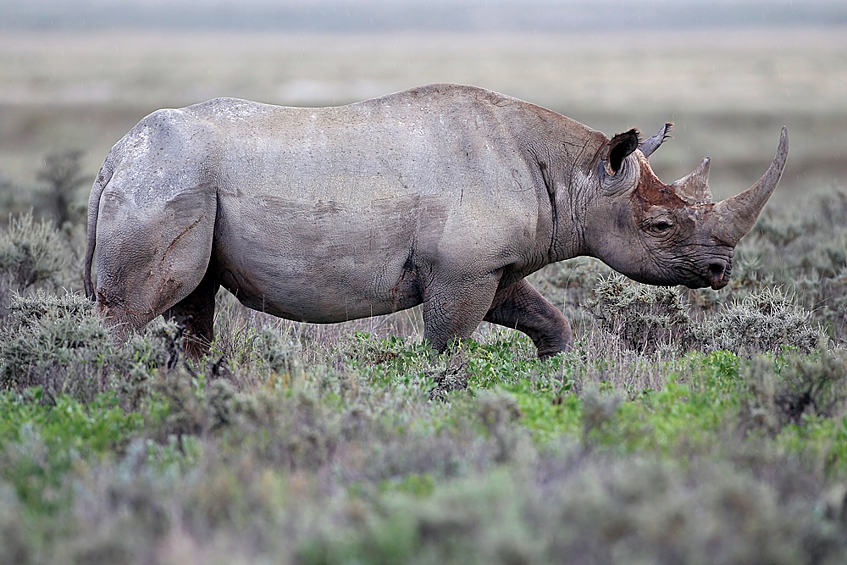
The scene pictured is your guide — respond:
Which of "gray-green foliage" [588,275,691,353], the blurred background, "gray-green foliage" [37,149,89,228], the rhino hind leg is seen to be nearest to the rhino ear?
"gray-green foliage" [588,275,691,353]

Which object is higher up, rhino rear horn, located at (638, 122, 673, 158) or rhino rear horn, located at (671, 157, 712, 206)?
rhino rear horn, located at (638, 122, 673, 158)

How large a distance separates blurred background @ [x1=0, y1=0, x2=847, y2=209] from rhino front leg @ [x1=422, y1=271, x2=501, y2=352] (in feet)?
32.3

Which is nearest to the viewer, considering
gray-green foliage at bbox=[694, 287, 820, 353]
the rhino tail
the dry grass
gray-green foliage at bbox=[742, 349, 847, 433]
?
gray-green foliage at bbox=[742, 349, 847, 433]

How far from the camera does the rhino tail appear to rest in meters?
5.68

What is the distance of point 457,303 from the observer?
19.2 feet

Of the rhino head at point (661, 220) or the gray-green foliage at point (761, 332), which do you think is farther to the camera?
the gray-green foliage at point (761, 332)

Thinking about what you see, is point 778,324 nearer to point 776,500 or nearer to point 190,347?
point 776,500

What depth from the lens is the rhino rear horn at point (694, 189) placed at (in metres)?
6.24

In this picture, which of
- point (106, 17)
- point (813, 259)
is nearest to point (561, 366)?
point (813, 259)

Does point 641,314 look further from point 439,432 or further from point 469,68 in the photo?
point 469,68

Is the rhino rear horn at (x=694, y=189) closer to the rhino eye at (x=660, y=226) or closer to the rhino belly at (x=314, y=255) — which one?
the rhino eye at (x=660, y=226)

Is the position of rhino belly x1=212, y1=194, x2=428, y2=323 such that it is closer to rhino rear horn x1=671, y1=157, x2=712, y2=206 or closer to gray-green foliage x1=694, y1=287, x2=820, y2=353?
rhino rear horn x1=671, y1=157, x2=712, y2=206

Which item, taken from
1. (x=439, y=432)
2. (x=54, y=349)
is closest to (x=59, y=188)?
(x=54, y=349)

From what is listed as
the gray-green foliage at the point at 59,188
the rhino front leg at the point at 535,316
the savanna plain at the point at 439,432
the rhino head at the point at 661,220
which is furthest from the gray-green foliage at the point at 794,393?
the gray-green foliage at the point at 59,188
